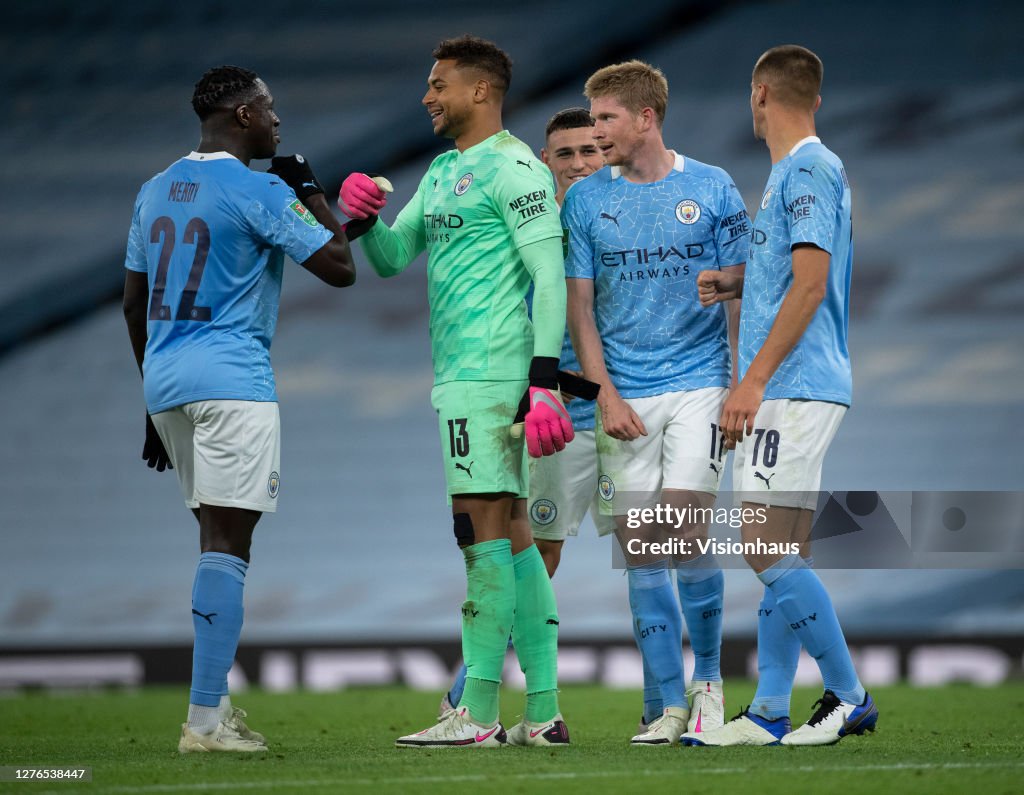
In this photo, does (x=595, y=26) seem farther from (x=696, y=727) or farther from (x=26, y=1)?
(x=696, y=727)

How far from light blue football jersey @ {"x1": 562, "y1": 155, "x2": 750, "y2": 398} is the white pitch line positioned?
4.75 ft

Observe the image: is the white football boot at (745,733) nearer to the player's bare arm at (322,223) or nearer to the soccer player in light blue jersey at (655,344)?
the soccer player in light blue jersey at (655,344)

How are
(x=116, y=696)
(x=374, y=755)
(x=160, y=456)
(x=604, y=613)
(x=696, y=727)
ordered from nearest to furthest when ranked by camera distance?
1. (x=374, y=755)
2. (x=696, y=727)
3. (x=160, y=456)
4. (x=116, y=696)
5. (x=604, y=613)

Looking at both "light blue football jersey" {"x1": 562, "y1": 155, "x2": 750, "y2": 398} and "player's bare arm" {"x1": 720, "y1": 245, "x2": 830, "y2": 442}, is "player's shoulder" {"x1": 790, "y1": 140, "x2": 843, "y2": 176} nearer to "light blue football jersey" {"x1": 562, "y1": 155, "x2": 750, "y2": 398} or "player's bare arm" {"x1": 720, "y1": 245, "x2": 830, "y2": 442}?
"player's bare arm" {"x1": 720, "y1": 245, "x2": 830, "y2": 442}

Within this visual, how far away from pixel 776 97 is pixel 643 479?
1.35 m

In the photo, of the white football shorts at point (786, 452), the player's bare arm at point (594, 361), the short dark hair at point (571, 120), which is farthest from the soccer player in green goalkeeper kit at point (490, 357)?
the short dark hair at point (571, 120)

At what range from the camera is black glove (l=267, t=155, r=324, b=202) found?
179 inches

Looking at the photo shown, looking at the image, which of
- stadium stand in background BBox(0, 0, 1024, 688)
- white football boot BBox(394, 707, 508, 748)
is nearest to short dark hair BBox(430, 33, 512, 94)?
white football boot BBox(394, 707, 508, 748)

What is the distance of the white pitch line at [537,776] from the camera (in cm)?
338

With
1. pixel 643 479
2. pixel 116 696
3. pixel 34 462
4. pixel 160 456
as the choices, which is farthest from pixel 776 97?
pixel 34 462

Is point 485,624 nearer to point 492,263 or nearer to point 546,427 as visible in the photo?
point 546,427

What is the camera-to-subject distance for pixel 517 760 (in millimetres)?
3943

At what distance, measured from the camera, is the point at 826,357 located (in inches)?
169

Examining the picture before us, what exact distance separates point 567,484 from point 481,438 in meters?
0.89
